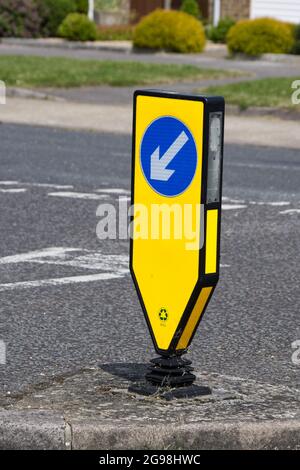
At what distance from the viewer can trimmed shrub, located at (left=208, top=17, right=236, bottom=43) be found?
135ft

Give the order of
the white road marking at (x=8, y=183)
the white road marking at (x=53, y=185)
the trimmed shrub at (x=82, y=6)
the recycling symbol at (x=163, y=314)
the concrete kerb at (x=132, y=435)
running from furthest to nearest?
the trimmed shrub at (x=82, y=6) < the white road marking at (x=8, y=183) < the white road marking at (x=53, y=185) < the recycling symbol at (x=163, y=314) < the concrete kerb at (x=132, y=435)

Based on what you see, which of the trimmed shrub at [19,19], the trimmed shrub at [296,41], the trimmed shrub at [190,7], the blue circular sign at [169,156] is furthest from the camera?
the trimmed shrub at [190,7]

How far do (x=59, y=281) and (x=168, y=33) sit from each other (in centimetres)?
2865

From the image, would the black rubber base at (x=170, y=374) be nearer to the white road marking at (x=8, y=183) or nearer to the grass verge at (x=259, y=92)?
the white road marking at (x=8, y=183)

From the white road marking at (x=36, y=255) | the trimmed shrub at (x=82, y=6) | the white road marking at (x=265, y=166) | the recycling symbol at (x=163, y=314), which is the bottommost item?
the white road marking at (x=265, y=166)

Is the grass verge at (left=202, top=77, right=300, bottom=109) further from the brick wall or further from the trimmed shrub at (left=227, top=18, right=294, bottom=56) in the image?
the brick wall

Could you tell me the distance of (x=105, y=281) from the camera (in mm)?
8781

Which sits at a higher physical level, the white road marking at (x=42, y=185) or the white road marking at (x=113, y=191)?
the white road marking at (x=113, y=191)

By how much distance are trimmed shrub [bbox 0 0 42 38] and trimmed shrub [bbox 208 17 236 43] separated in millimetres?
5344

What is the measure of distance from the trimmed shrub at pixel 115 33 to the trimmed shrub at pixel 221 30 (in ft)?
8.66

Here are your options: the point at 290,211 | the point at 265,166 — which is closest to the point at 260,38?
the point at 265,166

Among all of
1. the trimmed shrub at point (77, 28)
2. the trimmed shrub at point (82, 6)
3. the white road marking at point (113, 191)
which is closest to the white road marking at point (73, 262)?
the white road marking at point (113, 191)

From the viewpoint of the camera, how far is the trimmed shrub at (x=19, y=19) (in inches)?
1578
